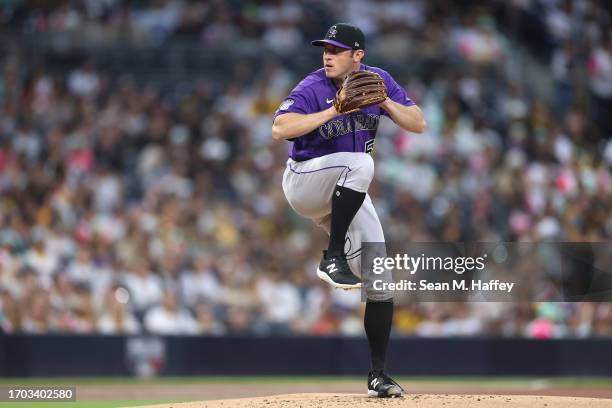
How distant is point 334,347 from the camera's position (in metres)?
12.2

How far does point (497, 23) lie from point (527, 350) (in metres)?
5.34

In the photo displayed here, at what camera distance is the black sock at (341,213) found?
6.44 m

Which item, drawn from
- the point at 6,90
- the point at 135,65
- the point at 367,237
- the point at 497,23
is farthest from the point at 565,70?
the point at 367,237

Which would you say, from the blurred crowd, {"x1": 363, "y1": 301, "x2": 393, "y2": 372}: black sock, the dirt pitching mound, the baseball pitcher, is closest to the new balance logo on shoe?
the baseball pitcher

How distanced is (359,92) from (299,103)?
0.38 meters

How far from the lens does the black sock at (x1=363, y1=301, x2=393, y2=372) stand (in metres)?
6.68

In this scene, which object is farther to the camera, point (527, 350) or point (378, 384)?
point (527, 350)

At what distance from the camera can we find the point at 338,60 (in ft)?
21.3

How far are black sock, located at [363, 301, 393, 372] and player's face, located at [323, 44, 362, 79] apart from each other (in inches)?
52.8

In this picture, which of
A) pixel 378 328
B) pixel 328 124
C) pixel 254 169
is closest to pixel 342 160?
pixel 328 124

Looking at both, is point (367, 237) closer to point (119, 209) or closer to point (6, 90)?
point (119, 209)

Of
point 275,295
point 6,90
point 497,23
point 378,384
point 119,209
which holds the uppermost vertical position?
point 497,23

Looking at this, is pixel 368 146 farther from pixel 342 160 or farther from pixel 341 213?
pixel 341 213

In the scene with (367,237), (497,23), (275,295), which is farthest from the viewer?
(497,23)
